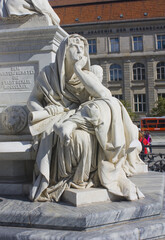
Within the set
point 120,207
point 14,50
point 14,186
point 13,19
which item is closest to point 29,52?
point 14,50

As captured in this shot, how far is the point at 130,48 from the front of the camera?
42844 mm

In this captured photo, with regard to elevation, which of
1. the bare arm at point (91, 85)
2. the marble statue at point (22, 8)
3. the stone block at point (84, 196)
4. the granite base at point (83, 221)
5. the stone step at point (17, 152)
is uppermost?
the marble statue at point (22, 8)

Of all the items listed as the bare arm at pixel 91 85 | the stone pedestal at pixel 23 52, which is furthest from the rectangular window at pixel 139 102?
the bare arm at pixel 91 85

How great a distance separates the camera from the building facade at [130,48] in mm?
42188

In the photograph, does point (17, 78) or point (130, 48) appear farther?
point (130, 48)

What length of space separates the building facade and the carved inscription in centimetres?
3977

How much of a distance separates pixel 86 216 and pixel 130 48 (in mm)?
42463

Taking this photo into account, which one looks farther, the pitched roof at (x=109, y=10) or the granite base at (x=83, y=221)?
the pitched roof at (x=109, y=10)

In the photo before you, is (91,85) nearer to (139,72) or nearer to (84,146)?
(84,146)

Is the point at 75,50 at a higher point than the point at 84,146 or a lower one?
higher

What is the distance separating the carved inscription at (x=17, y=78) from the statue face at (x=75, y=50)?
0.91 m

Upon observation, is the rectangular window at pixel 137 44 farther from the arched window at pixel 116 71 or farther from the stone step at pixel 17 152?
the stone step at pixel 17 152

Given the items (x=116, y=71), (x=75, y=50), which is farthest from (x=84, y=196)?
(x=116, y=71)

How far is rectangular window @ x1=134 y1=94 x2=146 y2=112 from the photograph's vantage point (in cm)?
4353
